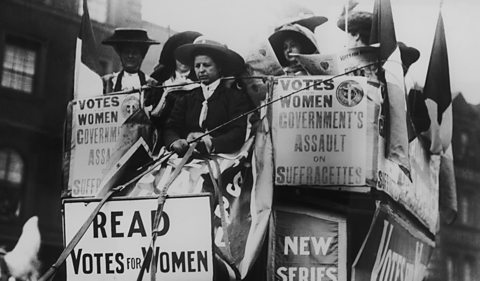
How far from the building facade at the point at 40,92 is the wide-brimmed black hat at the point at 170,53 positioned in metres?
0.05

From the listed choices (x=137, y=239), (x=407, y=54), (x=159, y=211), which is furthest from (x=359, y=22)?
(x=137, y=239)

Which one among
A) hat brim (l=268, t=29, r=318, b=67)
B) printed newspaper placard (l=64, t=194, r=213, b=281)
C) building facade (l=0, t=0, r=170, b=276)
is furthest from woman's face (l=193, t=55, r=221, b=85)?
printed newspaper placard (l=64, t=194, r=213, b=281)

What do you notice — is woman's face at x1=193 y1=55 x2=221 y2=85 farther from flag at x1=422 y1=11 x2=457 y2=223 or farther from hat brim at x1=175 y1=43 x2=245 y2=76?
flag at x1=422 y1=11 x2=457 y2=223

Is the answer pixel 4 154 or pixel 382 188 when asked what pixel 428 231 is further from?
pixel 4 154

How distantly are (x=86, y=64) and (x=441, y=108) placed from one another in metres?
2.64

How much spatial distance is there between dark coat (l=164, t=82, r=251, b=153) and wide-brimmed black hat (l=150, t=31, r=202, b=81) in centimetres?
24

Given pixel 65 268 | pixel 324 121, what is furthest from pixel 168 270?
pixel 324 121

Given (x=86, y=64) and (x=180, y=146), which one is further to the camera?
(x=86, y=64)

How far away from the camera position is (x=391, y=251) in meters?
6.82

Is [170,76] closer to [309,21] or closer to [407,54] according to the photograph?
[309,21]

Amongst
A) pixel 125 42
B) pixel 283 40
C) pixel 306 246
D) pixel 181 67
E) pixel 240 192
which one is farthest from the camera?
pixel 125 42

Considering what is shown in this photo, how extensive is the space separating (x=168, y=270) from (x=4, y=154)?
1509mm

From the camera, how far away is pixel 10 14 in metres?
7.21

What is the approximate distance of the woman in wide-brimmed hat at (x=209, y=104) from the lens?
6.88 metres
